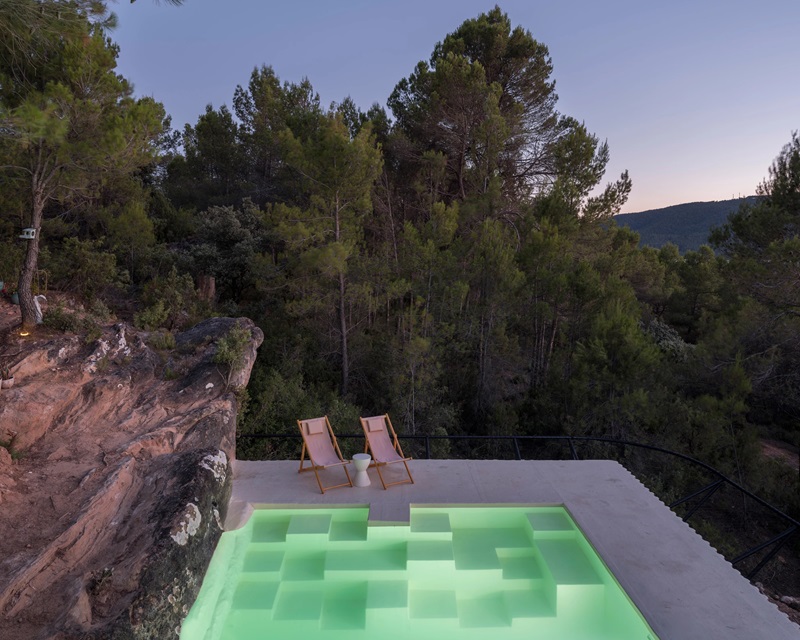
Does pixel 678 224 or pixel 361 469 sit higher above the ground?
pixel 678 224

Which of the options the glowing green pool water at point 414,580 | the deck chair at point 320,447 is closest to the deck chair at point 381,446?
the deck chair at point 320,447

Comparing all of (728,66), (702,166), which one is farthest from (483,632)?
(702,166)

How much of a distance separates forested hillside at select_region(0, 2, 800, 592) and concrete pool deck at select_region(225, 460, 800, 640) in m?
4.52

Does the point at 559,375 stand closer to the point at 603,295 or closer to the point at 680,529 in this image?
the point at 603,295

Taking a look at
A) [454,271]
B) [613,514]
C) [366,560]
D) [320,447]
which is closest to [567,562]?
[613,514]

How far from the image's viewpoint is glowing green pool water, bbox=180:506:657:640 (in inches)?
155

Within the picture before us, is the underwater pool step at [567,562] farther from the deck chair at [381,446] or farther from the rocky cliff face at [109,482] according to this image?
the rocky cliff face at [109,482]

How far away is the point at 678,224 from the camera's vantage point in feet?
85.7

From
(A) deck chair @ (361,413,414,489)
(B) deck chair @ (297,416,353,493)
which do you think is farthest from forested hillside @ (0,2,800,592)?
(A) deck chair @ (361,413,414,489)

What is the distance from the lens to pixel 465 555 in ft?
15.5

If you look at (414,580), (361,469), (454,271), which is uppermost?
(454,271)

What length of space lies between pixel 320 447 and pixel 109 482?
2305mm

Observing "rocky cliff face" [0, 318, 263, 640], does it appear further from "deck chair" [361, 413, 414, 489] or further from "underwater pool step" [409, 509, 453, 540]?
"underwater pool step" [409, 509, 453, 540]

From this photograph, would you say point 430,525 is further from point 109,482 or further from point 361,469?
point 109,482
